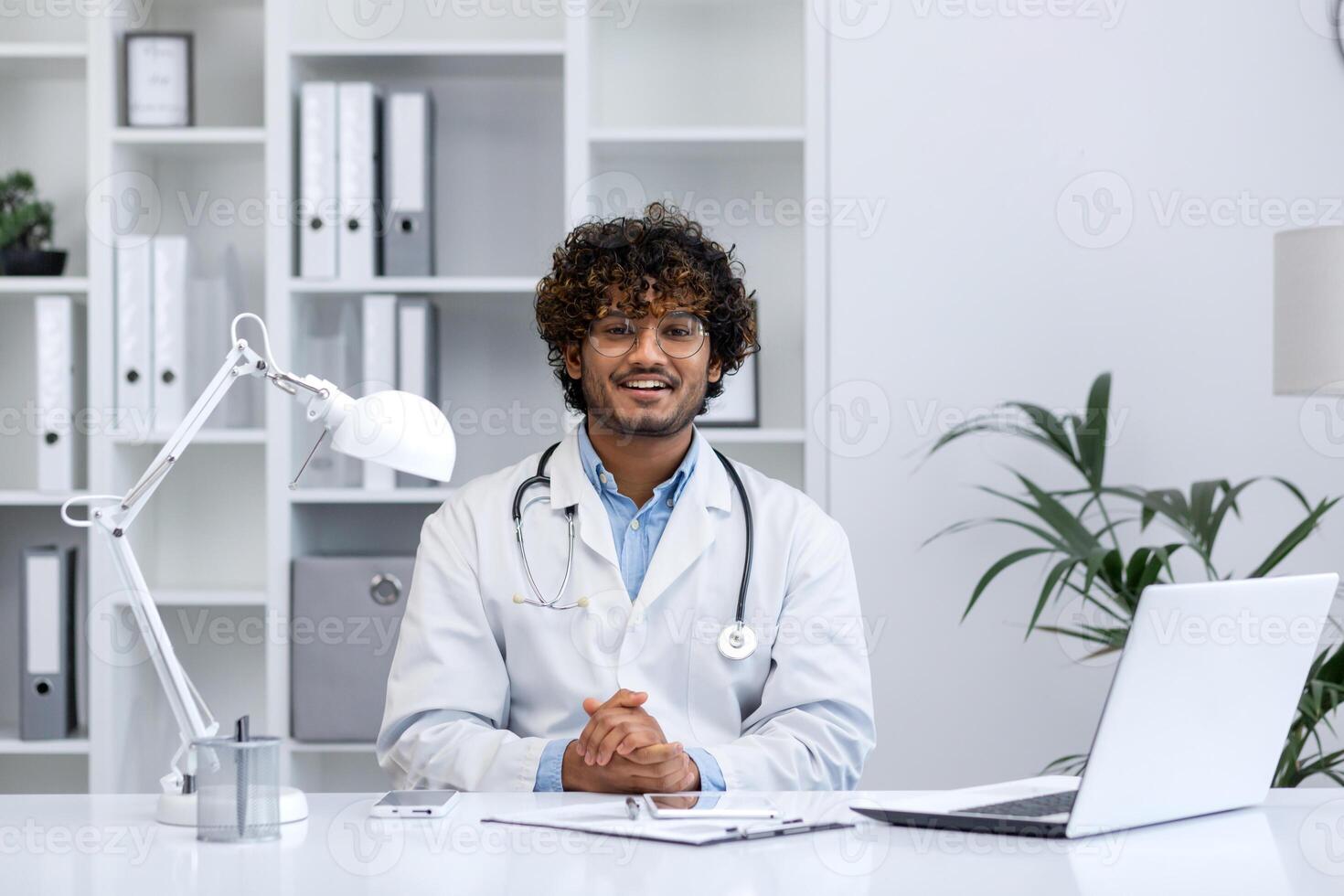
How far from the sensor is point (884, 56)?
2596mm

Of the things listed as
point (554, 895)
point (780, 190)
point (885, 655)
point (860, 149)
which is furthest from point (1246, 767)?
point (780, 190)

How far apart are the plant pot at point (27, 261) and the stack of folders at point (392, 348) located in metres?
0.65

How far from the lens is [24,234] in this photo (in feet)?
8.68

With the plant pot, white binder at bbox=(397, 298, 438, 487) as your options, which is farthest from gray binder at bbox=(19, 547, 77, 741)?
white binder at bbox=(397, 298, 438, 487)

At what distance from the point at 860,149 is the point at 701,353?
91 cm

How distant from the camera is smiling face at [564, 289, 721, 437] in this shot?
6.00ft

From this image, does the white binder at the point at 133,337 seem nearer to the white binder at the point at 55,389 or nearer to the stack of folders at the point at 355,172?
the white binder at the point at 55,389

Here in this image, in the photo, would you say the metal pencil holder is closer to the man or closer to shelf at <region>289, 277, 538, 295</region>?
the man

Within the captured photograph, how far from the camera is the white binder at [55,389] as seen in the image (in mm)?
2570

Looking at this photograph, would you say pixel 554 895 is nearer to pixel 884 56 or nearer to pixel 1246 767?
pixel 1246 767

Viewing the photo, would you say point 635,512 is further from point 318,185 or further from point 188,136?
point 188,136

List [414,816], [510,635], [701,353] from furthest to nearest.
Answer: [701,353] → [510,635] → [414,816]

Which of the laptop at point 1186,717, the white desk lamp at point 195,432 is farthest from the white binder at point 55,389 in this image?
the laptop at point 1186,717

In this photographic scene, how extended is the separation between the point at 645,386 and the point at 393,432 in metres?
0.59
